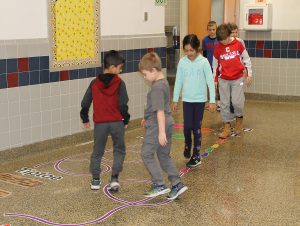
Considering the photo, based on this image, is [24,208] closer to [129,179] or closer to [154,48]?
[129,179]

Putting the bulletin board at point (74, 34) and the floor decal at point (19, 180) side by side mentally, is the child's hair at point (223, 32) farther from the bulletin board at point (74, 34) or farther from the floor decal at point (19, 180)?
the floor decal at point (19, 180)

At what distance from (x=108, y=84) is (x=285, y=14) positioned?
649 cm

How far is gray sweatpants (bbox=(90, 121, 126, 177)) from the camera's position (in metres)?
4.66

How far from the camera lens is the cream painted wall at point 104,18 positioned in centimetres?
571

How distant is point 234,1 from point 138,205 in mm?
7380

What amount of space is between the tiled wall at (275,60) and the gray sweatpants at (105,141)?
6268 mm

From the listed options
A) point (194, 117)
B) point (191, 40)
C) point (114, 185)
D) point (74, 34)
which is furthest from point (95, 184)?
point (74, 34)

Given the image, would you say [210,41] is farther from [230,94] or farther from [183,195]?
[183,195]

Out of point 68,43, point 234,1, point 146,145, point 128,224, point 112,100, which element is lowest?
point 128,224

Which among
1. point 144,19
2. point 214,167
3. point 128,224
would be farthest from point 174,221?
point 144,19

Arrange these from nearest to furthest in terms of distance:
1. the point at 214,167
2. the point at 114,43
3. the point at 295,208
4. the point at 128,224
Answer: the point at 128,224 < the point at 295,208 < the point at 214,167 < the point at 114,43

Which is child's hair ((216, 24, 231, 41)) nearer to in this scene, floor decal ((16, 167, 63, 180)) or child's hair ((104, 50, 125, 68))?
child's hair ((104, 50, 125, 68))

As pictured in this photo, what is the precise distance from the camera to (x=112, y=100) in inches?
181

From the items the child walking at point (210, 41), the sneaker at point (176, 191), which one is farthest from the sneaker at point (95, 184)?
the child walking at point (210, 41)
